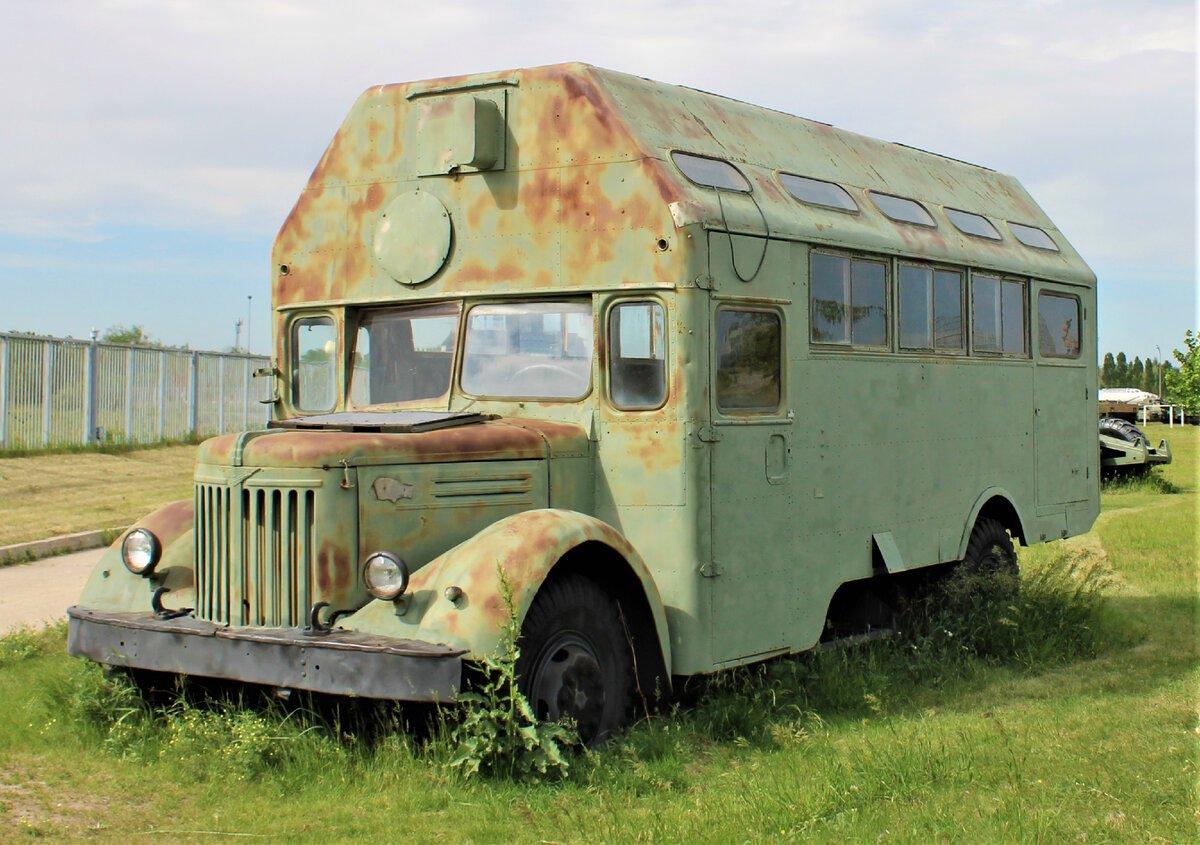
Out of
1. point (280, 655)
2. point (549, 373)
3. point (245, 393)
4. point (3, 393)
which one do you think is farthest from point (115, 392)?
point (280, 655)

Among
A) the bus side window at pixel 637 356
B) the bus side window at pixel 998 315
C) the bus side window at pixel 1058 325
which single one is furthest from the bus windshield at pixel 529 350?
the bus side window at pixel 1058 325

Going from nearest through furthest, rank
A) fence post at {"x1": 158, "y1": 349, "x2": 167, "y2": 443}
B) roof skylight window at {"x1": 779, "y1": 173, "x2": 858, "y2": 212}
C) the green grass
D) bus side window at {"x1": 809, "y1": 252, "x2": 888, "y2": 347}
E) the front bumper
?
the green grass < the front bumper < bus side window at {"x1": 809, "y1": 252, "x2": 888, "y2": 347} < roof skylight window at {"x1": 779, "y1": 173, "x2": 858, "y2": 212} < fence post at {"x1": 158, "y1": 349, "x2": 167, "y2": 443}

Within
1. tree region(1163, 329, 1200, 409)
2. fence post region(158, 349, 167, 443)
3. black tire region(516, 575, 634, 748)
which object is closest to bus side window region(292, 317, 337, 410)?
black tire region(516, 575, 634, 748)

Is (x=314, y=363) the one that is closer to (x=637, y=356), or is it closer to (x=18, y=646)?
(x=637, y=356)

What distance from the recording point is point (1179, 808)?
17.9 ft

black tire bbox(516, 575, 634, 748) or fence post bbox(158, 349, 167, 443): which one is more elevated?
fence post bbox(158, 349, 167, 443)

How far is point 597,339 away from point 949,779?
8.84 ft

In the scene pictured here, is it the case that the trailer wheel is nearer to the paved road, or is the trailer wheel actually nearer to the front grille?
the front grille

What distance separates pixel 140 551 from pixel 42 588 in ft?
18.6

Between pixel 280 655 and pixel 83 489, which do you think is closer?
pixel 280 655

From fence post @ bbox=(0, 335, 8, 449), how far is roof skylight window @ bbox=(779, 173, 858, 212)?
51.6 feet

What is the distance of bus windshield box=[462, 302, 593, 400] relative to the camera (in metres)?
6.90

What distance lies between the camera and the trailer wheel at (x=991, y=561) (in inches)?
367

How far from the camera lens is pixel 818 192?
8039 mm
